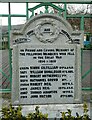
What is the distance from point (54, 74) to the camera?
439cm

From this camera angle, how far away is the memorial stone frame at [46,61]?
426 cm

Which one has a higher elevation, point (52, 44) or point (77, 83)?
point (52, 44)

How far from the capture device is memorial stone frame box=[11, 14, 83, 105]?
4.26 metres

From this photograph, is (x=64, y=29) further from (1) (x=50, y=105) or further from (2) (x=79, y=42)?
(1) (x=50, y=105)

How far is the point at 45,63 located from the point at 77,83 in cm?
69

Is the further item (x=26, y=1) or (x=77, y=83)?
(x=26, y=1)

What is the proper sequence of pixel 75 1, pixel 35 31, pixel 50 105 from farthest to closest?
1. pixel 75 1
2. pixel 50 105
3. pixel 35 31

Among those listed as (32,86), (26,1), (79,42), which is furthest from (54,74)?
(26,1)

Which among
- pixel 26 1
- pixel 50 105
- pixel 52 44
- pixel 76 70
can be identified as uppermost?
pixel 26 1

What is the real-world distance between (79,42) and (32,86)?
1.14 m

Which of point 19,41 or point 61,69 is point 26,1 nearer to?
point 19,41

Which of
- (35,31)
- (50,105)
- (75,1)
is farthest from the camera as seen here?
(75,1)

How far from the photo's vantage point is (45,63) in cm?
435

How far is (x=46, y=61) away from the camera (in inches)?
171
